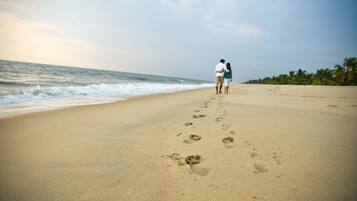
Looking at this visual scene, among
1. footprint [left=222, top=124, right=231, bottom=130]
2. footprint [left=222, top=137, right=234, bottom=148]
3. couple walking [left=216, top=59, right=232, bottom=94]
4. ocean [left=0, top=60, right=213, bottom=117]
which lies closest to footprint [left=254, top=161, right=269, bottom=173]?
footprint [left=222, top=137, right=234, bottom=148]


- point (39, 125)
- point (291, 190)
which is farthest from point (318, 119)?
point (39, 125)

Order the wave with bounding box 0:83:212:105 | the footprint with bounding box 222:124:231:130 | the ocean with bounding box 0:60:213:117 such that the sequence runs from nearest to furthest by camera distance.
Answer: the footprint with bounding box 222:124:231:130, the ocean with bounding box 0:60:213:117, the wave with bounding box 0:83:212:105

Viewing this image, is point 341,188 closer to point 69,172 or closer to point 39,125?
point 69,172

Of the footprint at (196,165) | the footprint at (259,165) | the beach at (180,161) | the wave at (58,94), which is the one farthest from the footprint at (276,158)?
the wave at (58,94)

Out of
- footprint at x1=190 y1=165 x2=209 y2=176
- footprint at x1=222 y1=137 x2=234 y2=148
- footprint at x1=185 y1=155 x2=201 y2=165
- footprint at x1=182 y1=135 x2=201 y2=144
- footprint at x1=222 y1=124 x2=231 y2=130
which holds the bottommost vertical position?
footprint at x1=190 y1=165 x2=209 y2=176

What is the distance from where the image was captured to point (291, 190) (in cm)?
143

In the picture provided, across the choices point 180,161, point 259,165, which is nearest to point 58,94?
point 180,161

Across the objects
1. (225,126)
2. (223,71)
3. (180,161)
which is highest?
(223,71)

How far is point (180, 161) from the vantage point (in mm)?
1970

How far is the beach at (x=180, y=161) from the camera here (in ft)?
4.73

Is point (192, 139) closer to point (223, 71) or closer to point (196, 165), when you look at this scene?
point (196, 165)

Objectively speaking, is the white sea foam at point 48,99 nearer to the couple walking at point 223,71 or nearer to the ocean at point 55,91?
the ocean at point 55,91

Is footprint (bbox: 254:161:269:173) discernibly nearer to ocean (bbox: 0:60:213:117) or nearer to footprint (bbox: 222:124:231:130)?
footprint (bbox: 222:124:231:130)

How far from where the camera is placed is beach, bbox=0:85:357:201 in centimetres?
144
